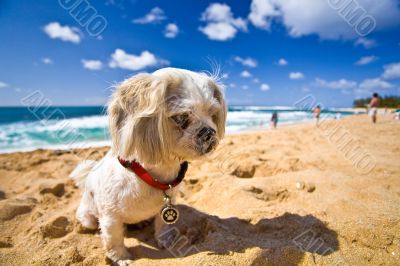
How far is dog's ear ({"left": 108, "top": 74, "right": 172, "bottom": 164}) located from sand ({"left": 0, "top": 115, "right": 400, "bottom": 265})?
0.60 metres

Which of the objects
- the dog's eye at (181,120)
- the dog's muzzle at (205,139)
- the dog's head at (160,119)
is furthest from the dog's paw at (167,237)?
the dog's eye at (181,120)

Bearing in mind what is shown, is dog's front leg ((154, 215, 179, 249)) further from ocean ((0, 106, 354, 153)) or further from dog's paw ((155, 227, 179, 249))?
ocean ((0, 106, 354, 153))

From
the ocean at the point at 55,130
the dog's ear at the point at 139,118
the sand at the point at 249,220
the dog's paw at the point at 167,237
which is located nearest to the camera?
the dog's ear at the point at 139,118

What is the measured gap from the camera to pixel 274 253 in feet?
6.07

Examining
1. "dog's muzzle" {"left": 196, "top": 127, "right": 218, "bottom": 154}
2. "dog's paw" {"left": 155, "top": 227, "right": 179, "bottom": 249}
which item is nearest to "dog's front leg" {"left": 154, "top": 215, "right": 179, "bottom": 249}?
"dog's paw" {"left": 155, "top": 227, "right": 179, "bottom": 249}

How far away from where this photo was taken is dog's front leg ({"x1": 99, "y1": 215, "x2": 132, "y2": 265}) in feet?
6.91

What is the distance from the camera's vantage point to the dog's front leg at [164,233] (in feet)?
7.82

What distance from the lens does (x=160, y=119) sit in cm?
162

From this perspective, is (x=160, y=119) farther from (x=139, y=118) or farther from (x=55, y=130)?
(x=55, y=130)

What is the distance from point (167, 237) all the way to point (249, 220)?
84 cm

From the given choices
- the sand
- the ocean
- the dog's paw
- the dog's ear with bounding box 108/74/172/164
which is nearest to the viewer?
the dog's ear with bounding box 108/74/172/164

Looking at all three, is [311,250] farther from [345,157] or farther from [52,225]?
[345,157]

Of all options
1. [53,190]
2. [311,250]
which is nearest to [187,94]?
[311,250]

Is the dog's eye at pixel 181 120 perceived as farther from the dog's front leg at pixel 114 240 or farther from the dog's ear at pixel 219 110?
the dog's front leg at pixel 114 240
